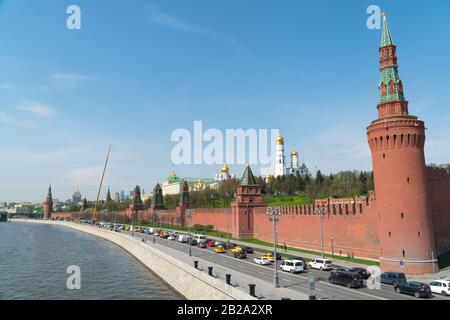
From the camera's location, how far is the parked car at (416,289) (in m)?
23.4

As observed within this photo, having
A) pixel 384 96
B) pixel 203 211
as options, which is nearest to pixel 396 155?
pixel 384 96

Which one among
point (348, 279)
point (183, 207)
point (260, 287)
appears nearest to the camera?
point (260, 287)

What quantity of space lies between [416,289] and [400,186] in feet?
39.1

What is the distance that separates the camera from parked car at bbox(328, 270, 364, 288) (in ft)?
84.9

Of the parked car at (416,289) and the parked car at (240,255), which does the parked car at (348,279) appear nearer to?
the parked car at (416,289)

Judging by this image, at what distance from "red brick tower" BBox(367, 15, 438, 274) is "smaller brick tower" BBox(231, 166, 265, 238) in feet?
108

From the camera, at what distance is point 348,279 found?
1030 inches

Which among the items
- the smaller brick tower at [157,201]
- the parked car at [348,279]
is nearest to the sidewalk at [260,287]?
the parked car at [348,279]

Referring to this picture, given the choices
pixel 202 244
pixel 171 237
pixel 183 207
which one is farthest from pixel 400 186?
pixel 183 207

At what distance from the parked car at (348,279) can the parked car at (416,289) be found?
8.14 ft

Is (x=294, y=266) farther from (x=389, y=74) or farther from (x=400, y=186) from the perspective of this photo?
(x=389, y=74)

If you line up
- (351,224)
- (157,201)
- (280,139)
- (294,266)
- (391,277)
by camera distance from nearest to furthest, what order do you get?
(391,277)
(294,266)
(351,224)
(157,201)
(280,139)

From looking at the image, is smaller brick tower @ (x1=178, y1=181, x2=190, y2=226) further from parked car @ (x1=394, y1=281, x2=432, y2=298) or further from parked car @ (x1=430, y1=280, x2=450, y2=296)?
parked car @ (x1=430, y1=280, x2=450, y2=296)
